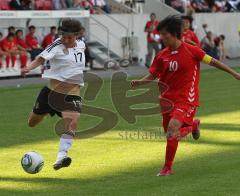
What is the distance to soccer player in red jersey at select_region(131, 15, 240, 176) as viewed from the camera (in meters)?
10.6

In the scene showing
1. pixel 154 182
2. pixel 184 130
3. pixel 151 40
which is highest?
pixel 184 130

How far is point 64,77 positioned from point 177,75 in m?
1.77

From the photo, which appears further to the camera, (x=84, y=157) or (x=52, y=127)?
(x=52, y=127)

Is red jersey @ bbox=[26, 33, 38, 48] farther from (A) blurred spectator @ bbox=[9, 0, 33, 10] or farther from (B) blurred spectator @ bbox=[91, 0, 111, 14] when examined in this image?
(B) blurred spectator @ bbox=[91, 0, 111, 14]

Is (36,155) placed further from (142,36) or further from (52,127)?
(142,36)

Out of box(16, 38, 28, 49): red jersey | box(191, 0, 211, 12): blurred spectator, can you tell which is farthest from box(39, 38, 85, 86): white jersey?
box(191, 0, 211, 12): blurred spectator

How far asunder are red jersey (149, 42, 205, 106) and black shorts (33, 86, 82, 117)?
1433mm

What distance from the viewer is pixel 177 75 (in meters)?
10.8

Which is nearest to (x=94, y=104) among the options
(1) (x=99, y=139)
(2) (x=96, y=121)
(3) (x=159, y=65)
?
(2) (x=96, y=121)

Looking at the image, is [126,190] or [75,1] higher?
[126,190]

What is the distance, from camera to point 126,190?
9633 mm

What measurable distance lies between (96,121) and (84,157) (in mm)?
5181

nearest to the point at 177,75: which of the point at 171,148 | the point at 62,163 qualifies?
the point at 171,148

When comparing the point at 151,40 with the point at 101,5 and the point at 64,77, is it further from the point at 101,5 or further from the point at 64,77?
the point at 64,77
